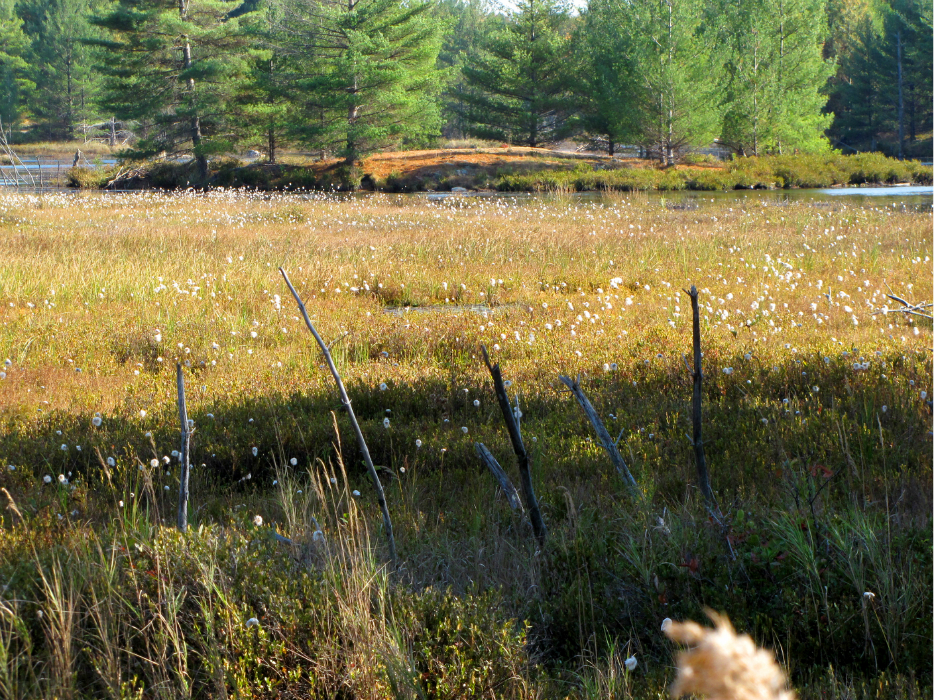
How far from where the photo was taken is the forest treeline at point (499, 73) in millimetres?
39125

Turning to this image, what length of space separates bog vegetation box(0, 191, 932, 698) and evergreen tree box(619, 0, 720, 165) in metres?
32.1

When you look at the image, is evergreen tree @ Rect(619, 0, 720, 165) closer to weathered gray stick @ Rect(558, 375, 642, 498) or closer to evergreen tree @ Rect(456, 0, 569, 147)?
Answer: evergreen tree @ Rect(456, 0, 569, 147)

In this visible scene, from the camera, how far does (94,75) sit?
226ft

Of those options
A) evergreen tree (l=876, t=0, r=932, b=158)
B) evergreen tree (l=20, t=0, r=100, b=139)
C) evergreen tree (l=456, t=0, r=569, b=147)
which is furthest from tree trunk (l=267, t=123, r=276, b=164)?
evergreen tree (l=876, t=0, r=932, b=158)

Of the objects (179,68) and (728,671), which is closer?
(728,671)

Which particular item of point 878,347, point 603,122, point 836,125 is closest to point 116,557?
point 878,347

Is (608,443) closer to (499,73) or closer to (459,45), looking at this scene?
(499,73)

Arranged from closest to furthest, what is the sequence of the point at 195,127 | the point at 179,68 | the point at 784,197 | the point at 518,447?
the point at 518,447 < the point at 784,197 < the point at 179,68 < the point at 195,127

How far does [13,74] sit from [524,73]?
4630 centimetres

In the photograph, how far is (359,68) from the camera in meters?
37.5

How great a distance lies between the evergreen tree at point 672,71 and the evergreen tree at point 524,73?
7.27 metres

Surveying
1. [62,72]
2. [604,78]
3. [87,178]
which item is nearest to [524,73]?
[604,78]

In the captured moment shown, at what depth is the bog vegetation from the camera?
2.45 metres

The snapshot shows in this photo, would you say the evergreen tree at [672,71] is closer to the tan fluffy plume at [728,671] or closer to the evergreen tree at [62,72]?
the tan fluffy plume at [728,671]
